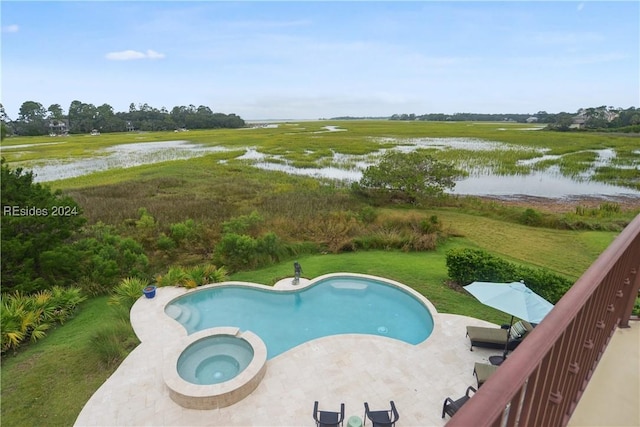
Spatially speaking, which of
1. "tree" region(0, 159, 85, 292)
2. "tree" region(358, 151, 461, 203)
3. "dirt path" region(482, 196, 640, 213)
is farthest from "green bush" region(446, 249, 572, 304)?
"dirt path" region(482, 196, 640, 213)

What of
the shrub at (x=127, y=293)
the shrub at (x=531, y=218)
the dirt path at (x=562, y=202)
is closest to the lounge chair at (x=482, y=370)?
the shrub at (x=127, y=293)

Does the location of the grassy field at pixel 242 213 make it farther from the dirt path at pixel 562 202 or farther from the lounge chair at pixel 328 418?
the lounge chair at pixel 328 418

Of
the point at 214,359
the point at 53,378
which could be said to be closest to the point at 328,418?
the point at 214,359

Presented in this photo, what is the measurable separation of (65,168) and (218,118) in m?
74.4

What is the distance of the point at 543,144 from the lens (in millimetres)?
50812

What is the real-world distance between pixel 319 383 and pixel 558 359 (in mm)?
6239

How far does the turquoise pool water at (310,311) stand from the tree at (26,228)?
13.7 ft

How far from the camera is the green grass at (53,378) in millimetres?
6371

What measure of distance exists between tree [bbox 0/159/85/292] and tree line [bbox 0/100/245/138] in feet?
270

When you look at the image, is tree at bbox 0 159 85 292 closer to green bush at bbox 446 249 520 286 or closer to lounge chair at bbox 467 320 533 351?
lounge chair at bbox 467 320 533 351

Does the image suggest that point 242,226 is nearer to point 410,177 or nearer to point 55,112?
point 410,177

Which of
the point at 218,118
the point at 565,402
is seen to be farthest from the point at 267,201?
the point at 218,118

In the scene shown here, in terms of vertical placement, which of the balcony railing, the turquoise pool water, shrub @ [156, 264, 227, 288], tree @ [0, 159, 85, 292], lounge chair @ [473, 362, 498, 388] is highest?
the balcony railing

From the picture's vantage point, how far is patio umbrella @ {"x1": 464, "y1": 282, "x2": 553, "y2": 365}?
6598 mm
